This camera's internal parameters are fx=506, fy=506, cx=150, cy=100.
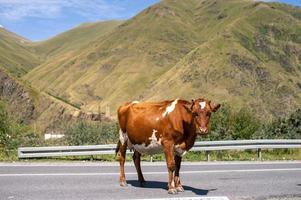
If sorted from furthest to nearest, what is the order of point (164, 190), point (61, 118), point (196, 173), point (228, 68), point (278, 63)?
point (278, 63) < point (228, 68) < point (61, 118) < point (196, 173) < point (164, 190)

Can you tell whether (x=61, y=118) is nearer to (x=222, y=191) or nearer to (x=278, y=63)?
(x=222, y=191)

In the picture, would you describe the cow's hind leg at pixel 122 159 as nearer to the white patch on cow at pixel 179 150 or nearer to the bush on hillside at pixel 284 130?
the white patch on cow at pixel 179 150

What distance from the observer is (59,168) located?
14.2 m

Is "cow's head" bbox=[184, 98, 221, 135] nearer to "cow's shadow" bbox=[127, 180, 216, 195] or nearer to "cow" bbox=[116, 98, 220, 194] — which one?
"cow" bbox=[116, 98, 220, 194]

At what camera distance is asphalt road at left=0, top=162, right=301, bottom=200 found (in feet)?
31.0

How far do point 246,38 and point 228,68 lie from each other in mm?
40829

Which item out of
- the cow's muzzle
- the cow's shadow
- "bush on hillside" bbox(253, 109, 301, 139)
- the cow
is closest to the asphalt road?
the cow's shadow

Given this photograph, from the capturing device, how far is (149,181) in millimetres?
11430

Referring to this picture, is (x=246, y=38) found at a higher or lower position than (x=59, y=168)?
higher

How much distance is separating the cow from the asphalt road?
2.36ft

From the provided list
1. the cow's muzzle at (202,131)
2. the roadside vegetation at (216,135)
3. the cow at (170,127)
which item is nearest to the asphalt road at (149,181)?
the cow at (170,127)

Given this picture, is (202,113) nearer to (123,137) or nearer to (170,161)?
(170,161)

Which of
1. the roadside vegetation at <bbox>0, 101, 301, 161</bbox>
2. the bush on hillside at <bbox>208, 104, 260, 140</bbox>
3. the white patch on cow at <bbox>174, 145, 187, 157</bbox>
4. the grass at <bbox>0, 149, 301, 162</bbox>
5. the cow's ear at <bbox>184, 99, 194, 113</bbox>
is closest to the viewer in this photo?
the cow's ear at <bbox>184, 99, 194, 113</bbox>

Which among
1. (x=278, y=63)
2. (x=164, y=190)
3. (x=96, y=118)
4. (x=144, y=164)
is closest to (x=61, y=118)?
(x=96, y=118)
